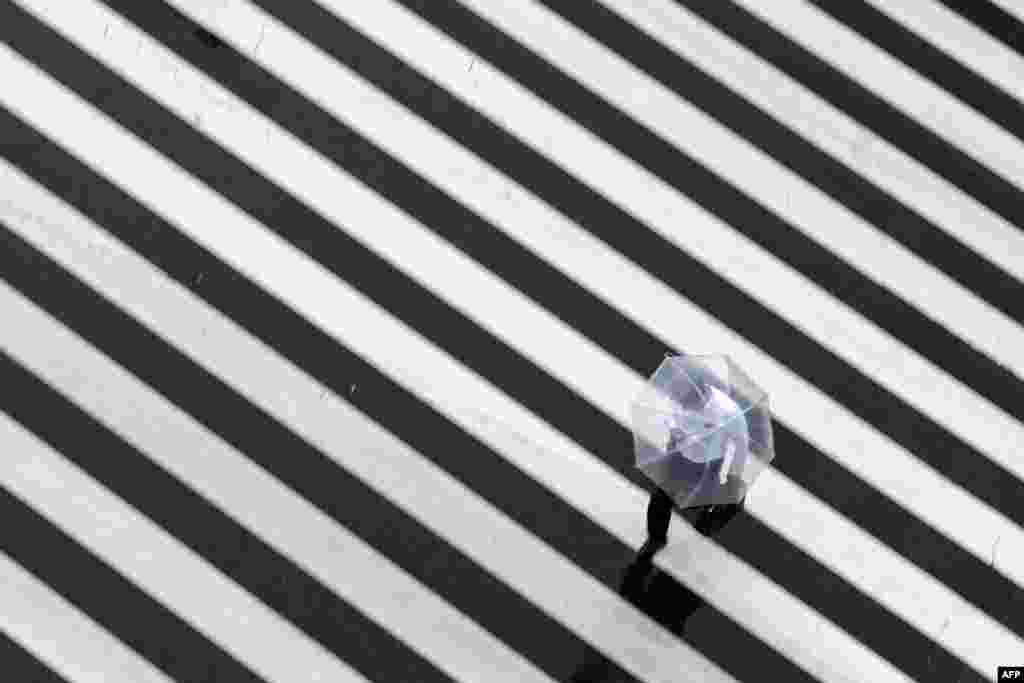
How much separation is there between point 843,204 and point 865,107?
33.9 inches

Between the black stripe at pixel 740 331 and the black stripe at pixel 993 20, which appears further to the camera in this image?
the black stripe at pixel 993 20

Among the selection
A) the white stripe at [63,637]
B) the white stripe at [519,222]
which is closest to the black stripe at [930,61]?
the white stripe at [519,222]

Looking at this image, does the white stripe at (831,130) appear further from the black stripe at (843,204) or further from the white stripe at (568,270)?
the white stripe at (568,270)

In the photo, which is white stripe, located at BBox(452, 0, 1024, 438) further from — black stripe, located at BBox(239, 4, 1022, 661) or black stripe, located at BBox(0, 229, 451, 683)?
black stripe, located at BBox(0, 229, 451, 683)

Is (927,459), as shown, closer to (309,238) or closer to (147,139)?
(309,238)

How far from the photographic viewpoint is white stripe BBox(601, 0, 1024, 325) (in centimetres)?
970

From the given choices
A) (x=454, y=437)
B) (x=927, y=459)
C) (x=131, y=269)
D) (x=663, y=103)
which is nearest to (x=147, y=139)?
(x=131, y=269)


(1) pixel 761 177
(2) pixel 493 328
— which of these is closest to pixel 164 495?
(2) pixel 493 328

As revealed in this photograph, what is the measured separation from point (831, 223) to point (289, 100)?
4.15 metres

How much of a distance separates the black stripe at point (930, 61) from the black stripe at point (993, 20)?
0.42 m

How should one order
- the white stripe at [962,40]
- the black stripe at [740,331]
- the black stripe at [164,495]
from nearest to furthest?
the black stripe at [164,495], the black stripe at [740,331], the white stripe at [962,40]

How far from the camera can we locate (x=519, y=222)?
9477 millimetres

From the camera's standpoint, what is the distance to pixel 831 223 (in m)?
9.62

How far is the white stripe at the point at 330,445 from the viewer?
336 inches
